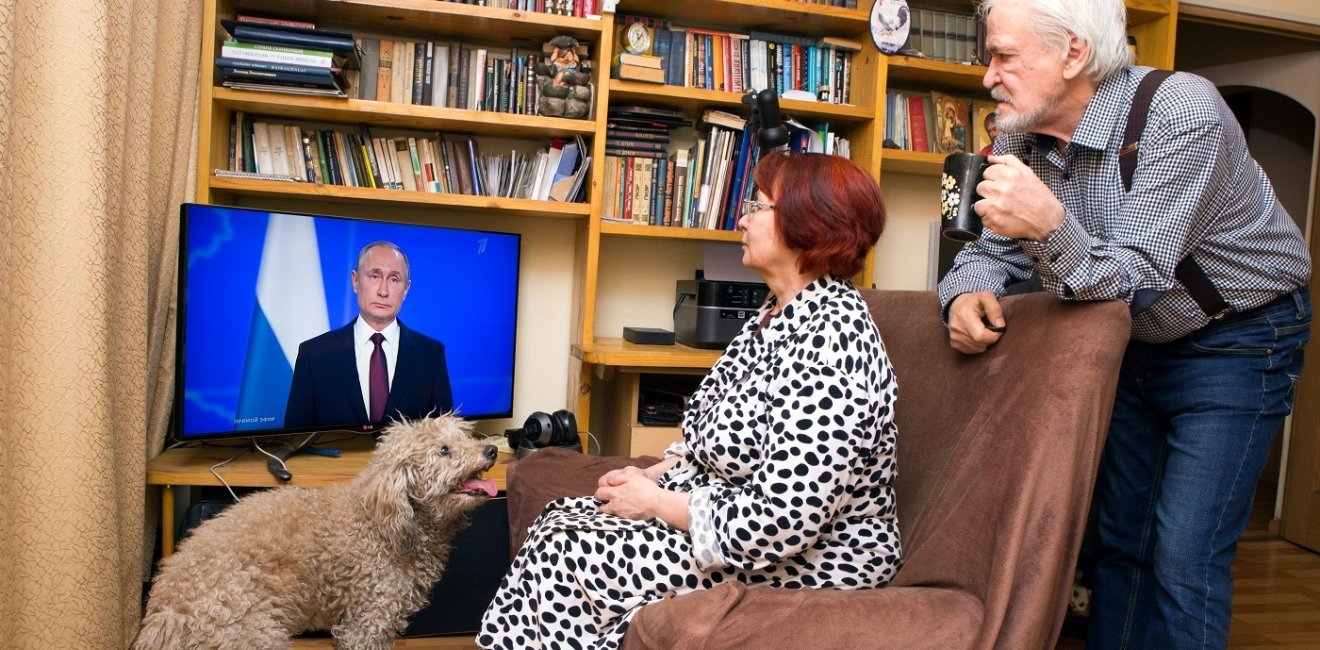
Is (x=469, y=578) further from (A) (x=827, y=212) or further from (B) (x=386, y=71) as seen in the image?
(B) (x=386, y=71)

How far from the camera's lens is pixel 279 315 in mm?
2586

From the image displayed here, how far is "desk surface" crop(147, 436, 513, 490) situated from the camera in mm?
2428

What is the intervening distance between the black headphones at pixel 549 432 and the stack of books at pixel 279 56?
117cm

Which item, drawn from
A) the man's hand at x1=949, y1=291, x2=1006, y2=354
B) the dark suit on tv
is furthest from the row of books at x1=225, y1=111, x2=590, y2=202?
the man's hand at x1=949, y1=291, x2=1006, y2=354

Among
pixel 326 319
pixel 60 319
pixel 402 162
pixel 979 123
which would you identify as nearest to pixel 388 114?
pixel 402 162

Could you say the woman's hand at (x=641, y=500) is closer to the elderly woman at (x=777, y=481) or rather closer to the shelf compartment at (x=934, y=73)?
the elderly woman at (x=777, y=481)

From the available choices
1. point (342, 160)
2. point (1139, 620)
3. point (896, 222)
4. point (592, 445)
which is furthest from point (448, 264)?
point (1139, 620)

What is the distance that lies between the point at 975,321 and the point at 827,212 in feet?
1.08

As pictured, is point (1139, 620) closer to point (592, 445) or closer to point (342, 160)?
point (592, 445)

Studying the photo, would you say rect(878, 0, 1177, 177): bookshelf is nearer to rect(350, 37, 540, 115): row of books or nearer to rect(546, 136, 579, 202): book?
rect(546, 136, 579, 202): book

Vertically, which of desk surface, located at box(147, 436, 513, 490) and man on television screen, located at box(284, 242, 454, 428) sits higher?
man on television screen, located at box(284, 242, 454, 428)

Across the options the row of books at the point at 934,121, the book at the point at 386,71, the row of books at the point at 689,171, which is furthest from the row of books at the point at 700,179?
the book at the point at 386,71

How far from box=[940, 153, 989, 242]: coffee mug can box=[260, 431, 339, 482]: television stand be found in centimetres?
190

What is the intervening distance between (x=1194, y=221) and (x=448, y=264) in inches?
82.9
